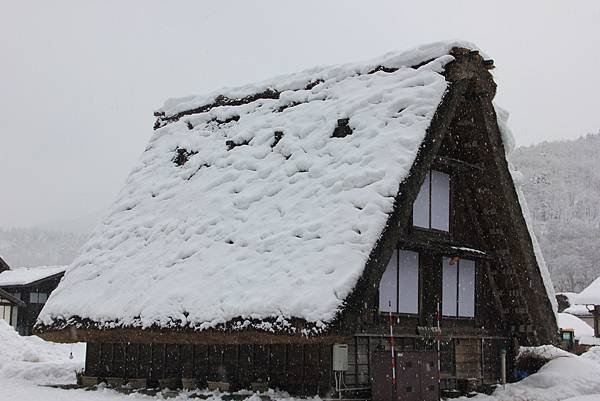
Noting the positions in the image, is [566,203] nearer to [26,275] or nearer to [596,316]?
[596,316]

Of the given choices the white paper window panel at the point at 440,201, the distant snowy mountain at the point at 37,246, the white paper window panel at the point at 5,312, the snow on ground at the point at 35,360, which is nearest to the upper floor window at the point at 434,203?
the white paper window panel at the point at 440,201

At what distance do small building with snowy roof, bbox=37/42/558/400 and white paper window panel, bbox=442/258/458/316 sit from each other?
0.04m

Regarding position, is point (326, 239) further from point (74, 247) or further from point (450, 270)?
point (74, 247)

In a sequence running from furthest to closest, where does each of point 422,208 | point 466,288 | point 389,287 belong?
point 466,288
point 422,208
point 389,287

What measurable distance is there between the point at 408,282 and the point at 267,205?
3.14 meters

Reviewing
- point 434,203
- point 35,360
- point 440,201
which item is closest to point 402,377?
point 434,203

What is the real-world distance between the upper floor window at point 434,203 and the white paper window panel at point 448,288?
838 millimetres

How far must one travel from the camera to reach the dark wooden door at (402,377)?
11.7 m

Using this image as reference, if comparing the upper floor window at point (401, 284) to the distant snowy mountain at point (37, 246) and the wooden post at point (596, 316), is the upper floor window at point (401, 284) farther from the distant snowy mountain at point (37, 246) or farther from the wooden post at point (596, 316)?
the distant snowy mountain at point (37, 246)

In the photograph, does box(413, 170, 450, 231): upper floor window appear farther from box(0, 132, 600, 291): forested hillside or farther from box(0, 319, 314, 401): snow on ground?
box(0, 132, 600, 291): forested hillside

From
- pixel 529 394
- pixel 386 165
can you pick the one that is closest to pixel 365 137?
pixel 386 165

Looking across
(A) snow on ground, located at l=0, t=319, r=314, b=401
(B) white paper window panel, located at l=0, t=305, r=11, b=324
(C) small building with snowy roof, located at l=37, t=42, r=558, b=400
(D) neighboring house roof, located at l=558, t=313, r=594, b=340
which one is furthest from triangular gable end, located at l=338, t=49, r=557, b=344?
(D) neighboring house roof, located at l=558, t=313, r=594, b=340

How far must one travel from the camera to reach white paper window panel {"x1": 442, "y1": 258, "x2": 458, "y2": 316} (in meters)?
14.2

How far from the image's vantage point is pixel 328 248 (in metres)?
10.8
